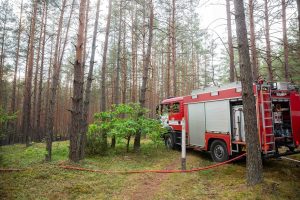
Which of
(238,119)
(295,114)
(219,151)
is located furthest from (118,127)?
(295,114)

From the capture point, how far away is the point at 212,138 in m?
8.50

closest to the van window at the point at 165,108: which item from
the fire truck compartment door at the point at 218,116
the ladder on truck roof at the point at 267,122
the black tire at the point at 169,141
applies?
the black tire at the point at 169,141

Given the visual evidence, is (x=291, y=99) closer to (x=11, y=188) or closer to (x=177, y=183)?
(x=177, y=183)

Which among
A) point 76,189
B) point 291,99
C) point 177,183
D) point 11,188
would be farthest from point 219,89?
point 11,188

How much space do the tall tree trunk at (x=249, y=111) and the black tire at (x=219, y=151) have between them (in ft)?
8.25

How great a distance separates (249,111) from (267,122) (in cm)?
179

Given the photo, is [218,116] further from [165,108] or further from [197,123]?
[165,108]

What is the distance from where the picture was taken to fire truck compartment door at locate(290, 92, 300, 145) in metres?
7.09

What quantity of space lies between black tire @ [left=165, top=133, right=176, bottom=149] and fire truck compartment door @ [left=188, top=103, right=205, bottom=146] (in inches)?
60.0

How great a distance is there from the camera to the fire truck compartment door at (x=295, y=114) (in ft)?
23.3

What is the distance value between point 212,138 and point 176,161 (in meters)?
1.79

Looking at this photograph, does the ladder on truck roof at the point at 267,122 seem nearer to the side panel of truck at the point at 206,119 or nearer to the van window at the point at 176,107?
the side panel of truck at the point at 206,119

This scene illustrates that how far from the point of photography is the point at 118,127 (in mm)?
8820

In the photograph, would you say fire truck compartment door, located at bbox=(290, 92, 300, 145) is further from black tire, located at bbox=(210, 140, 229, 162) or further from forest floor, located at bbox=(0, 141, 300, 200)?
black tire, located at bbox=(210, 140, 229, 162)
